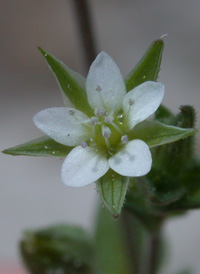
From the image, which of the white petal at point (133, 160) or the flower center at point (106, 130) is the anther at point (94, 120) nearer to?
the flower center at point (106, 130)

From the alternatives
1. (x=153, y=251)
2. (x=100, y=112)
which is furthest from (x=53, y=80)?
(x=100, y=112)

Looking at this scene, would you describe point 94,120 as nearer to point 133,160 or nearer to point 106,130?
point 106,130

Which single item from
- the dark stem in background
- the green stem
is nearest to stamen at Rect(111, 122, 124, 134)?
the dark stem in background

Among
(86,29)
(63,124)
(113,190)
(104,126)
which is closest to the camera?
(113,190)

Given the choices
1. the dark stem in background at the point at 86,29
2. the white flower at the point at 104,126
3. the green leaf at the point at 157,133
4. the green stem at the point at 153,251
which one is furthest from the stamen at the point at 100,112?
the green stem at the point at 153,251

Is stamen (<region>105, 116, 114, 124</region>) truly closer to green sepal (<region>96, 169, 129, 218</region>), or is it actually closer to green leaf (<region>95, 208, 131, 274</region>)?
green sepal (<region>96, 169, 129, 218</region>)
